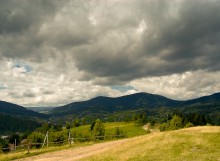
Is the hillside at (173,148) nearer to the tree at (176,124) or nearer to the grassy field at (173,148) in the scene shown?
the grassy field at (173,148)

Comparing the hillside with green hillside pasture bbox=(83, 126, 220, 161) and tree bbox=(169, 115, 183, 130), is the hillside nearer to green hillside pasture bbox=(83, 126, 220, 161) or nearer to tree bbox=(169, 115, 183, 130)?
green hillside pasture bbox=(83, 126, 220, 161)

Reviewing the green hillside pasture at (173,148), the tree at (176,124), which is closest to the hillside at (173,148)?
the green hillside pasture at (173,148)

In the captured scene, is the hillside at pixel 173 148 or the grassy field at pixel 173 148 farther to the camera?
the hillside at pixel 173 148

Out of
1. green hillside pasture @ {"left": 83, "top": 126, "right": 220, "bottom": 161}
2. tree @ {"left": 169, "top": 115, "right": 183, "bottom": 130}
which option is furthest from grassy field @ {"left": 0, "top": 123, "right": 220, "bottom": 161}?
tree @ {"left": 169, "top": 115, "right": 183, "bottom": 130}

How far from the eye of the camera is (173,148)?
35.4m

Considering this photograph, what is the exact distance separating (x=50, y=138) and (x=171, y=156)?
11197cm

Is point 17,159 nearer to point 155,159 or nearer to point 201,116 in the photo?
point 155,159

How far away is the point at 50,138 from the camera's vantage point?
448 ft

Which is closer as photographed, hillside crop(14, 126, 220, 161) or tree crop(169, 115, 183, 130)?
hillside crop(14, 126, 220, 161)

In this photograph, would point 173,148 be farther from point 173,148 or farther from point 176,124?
point 176,124

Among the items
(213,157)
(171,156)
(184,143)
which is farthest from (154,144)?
(213,157)

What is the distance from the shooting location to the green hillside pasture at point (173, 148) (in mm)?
31703

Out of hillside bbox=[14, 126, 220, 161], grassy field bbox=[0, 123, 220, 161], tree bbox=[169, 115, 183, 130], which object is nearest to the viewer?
grassy field bbox=[0, 123, 220, 161]

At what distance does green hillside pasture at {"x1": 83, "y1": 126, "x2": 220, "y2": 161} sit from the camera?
104 ft
